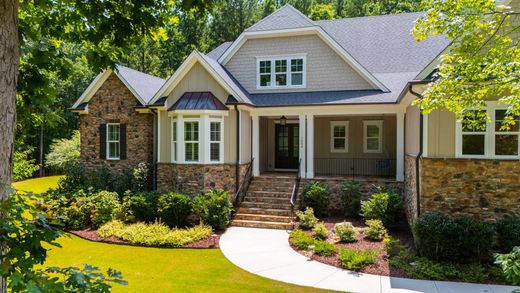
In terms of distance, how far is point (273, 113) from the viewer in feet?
49.8

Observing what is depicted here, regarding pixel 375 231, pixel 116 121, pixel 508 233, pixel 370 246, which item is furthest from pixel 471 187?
pixel 116 121

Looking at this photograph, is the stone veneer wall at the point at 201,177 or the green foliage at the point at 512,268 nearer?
the green foliage at the point at 512,268

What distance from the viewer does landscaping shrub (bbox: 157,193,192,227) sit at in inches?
500

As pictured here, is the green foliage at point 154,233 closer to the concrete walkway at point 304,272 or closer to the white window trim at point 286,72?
the concrete walkway at point 304,272

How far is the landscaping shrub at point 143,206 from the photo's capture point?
13184mm

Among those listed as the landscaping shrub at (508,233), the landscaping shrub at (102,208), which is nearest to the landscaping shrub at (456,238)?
the landscaping shrub at (508,233)

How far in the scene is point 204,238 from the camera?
37.5ft

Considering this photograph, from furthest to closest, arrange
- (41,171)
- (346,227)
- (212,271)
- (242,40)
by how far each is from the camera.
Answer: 1. (41,171)
2. (242,40)
3. (346,227)
4. (212,271)

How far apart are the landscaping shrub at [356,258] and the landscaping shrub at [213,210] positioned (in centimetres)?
454

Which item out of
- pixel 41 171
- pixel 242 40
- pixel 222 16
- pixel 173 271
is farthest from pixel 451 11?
pixel 41 171

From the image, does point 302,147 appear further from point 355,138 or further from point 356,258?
point 356,258

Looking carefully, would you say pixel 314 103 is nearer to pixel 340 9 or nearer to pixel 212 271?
pixel 212 271

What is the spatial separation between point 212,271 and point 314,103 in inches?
325

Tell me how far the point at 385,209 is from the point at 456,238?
322 centimetres
